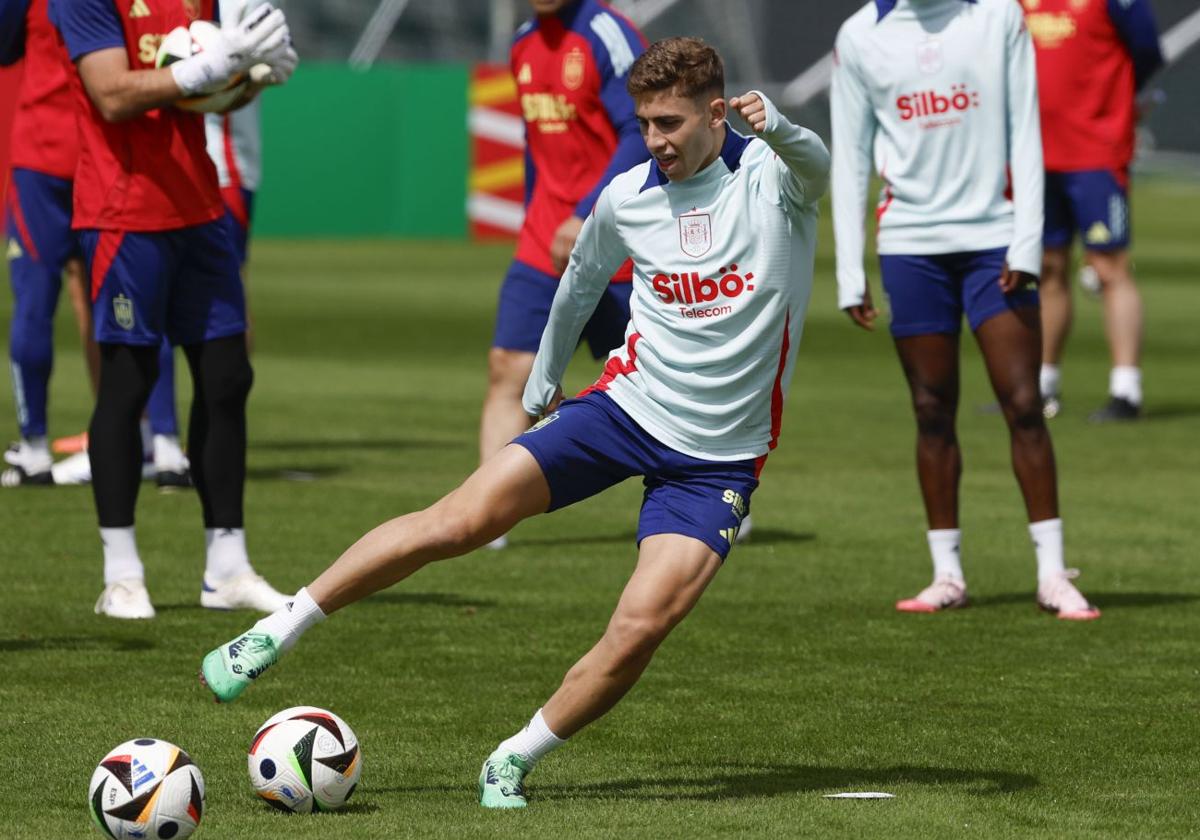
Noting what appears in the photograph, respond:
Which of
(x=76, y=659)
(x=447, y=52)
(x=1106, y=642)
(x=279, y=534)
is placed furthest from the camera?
(x=447, y=52)

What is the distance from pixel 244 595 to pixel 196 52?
1852mm

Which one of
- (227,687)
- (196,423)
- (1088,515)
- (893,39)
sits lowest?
(1088,515)

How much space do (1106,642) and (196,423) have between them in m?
3.21

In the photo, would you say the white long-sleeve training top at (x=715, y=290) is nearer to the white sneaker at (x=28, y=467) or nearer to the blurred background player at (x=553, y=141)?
the blurred background player at (x=553, y=141)

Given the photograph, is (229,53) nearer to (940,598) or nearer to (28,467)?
(940,598)

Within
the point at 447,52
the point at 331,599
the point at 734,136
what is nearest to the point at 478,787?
the point at 331,599

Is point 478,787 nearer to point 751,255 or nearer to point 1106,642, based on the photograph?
point 751,255

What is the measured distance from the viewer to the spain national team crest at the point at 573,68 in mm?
9367

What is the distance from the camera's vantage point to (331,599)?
5.65 meters

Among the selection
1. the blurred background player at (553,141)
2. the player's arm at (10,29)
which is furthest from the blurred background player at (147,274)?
the player's arm at (10,29)

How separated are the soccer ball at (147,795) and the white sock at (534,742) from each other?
29.8 inches

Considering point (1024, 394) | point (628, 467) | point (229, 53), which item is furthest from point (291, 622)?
point (1024, 394)

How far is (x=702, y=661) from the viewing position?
24.4 feet

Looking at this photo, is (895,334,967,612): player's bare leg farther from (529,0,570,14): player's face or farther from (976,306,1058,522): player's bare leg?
(529,0,570,14): player's face
